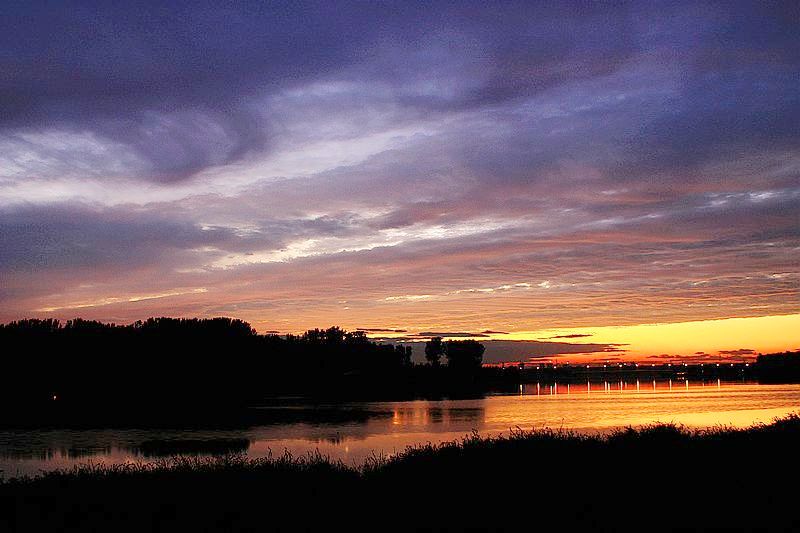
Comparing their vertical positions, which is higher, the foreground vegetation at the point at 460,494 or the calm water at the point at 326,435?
the foreground vegetation at the point at 460,494

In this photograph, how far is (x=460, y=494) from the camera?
24391mm

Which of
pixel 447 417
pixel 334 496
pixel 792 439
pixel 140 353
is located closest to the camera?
pixel 334 496

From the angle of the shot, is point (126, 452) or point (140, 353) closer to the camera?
point (126, 452)

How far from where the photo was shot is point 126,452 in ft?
184

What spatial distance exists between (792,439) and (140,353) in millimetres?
176392

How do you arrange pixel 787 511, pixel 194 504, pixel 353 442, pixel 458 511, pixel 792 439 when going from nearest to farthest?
pixel 787 511
pixel 458 511
pixel 194 504
pixel 792 439
pixel 353 442

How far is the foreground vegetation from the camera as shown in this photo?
20984 millimetres

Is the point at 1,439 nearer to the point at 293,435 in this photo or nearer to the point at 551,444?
the point at 293,435

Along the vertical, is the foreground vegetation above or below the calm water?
above

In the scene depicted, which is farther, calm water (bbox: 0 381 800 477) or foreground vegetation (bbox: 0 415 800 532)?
calm water (bbox: 0 381 800 477)

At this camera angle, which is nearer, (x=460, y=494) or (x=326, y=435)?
(x=460, y=494)

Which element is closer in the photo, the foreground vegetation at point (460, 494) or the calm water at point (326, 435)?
the foreground vegetation at point (460, 494)

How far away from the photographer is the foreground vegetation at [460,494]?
826 inches

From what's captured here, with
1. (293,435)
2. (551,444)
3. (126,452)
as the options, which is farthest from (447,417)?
(551,444)
